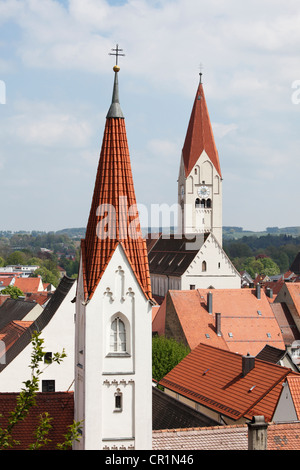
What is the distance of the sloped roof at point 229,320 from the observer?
5362cm

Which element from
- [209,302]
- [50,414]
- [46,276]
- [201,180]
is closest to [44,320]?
[50,414]

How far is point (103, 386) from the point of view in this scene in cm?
1880

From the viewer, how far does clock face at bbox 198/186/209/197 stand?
104312 mm

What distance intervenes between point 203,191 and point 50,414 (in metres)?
84.9

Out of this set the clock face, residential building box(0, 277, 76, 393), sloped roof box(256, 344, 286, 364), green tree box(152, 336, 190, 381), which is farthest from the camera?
the clock face

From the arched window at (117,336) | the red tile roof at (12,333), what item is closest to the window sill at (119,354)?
the arched window at (117,336)

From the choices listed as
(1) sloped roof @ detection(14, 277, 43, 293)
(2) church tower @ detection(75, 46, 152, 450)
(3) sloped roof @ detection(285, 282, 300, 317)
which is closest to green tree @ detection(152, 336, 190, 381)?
(3) sloped roof @ detection(285, 282, 300, 317)

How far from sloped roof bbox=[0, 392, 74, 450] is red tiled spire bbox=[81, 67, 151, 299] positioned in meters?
4.28

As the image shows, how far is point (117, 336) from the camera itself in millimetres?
18891

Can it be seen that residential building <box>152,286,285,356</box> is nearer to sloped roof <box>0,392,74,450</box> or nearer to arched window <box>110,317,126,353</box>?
sloped roof <box>0,392,74,450</box>

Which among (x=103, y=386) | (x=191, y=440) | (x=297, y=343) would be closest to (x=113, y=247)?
(x=103, y=386)

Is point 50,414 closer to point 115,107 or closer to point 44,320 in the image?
point 44,320
